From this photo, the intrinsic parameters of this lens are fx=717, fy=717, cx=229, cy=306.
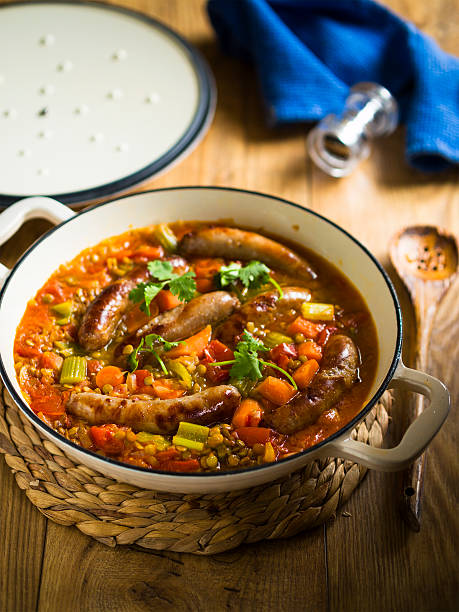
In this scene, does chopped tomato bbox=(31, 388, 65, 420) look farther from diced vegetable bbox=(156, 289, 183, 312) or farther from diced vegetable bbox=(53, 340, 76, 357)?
diced vegetable bbox=(156, 289, 183, 312)

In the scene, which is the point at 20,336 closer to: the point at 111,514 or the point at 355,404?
the point at 111,514

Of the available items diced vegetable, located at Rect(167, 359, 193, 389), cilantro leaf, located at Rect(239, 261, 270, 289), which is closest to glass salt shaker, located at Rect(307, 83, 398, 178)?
cilantro leaf, located at Rect(239, 261, 270, 289)

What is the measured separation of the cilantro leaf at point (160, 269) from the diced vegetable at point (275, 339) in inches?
19.7

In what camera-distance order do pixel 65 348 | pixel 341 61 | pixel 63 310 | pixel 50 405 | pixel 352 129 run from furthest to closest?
pixel 341 61 → pixel 352 129 → pixel 63 310 → pixel 65 348 → pixel 50 405

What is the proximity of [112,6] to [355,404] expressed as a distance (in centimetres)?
310

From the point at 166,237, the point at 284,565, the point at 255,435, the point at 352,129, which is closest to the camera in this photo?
the point at 284,565

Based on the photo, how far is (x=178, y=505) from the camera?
97.5 inches

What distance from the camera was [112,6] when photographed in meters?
4.45

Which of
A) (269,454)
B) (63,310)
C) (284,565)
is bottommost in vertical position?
(284,565)

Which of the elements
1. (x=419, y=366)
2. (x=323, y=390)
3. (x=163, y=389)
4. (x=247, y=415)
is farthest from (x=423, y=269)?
(x=163, y=389)

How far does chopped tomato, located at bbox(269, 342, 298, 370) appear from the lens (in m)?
2.78

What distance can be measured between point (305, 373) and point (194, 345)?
448 millimetres

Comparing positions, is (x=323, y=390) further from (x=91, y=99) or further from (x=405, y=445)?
(x=91, y=99)

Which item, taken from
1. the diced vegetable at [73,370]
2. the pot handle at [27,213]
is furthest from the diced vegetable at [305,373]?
the pot handle at [27,213]
